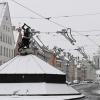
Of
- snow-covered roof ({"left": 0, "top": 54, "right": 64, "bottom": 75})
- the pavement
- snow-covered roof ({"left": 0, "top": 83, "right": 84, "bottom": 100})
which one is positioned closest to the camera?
snow-covered roof ({"left": 0, "top": 83, "right": 84, "bottom": 100})

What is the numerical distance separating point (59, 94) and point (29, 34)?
226cm

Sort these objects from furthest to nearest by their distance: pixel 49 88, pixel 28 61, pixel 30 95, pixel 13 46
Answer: pixel 13 46
pixel 28 61
pixel 49 88
pixel 30 95

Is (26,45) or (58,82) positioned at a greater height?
(26,45)

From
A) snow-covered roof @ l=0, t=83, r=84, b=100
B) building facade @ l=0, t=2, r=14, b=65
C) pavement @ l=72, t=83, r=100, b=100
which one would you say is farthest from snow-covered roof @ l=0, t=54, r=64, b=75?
building facade @ l=0, t=2, r=14, b=65

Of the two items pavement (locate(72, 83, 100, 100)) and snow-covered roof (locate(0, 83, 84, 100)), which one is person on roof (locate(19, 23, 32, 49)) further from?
pavement (locate(72, 83, 100, 100))

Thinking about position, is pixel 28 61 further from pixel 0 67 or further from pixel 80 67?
pixel 80 67

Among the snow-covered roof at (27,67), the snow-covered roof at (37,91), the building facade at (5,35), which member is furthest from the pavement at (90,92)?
the snow-covered roof at (37,91)

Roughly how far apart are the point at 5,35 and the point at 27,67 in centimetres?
6556

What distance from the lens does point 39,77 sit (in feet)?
43.1

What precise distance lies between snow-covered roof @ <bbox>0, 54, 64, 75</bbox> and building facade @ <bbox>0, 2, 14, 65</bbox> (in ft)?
203

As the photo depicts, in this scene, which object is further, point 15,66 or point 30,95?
point 15,66

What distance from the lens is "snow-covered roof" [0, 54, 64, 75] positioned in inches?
520

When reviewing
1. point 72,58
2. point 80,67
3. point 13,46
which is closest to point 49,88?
point 13,46

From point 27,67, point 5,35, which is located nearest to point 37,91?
point 27,67
